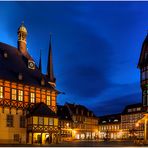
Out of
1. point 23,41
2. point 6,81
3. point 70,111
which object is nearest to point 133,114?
point 70,111

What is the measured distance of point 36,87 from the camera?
165ft

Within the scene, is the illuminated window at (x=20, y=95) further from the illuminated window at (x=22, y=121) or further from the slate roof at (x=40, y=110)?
the illuminated window at (x=22, y=121)

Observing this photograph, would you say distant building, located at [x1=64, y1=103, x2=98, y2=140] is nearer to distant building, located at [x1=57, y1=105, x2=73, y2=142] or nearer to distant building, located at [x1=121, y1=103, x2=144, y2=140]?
distant building, located at [x1=57, y1=105, x2=73, y2=142]

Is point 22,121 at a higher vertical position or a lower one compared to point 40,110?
lower

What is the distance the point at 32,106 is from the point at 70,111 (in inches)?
1922

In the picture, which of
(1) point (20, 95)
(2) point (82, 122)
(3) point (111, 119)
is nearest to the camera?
(1) point (20, 95)

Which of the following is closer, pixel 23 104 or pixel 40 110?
pixel 23 104

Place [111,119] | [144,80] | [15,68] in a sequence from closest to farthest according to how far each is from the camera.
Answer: [144,80] → [15,68] → [111,119]

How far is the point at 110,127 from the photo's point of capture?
118 meters

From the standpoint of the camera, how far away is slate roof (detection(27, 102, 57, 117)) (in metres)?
48.0

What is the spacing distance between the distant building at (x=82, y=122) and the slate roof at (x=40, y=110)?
47.6m

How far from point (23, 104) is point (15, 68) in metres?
5.87

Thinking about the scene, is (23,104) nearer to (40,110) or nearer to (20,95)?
(20,95)

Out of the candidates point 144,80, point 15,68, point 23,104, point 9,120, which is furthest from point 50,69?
point 144,80
